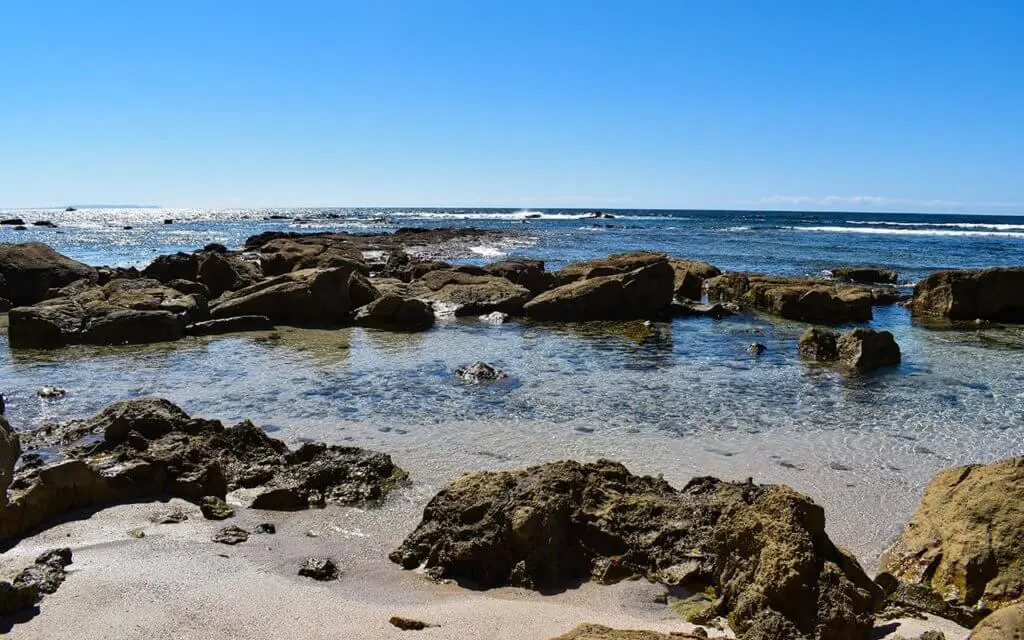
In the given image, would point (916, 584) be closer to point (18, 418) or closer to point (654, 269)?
point (18, 418)

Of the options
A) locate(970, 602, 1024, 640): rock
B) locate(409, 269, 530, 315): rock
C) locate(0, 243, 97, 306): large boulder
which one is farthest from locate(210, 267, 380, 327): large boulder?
locate(970, 602, 1024, 640): rock

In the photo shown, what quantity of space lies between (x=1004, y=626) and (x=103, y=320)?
1566 cm

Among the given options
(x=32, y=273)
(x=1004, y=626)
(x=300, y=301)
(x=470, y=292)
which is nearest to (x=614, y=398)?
(x=1004, y=626)

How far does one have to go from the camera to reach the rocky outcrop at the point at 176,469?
612cm

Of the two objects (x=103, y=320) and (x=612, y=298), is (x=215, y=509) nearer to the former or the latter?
(x=103, y=320)

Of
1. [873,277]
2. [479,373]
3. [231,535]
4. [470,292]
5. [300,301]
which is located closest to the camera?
[231,535]

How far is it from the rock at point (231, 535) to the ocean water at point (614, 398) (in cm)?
164

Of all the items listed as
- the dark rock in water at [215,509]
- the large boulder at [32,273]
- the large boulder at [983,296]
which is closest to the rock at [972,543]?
the dark rock in water at [215,509]

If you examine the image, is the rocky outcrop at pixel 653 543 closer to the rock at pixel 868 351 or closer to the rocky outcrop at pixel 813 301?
the rock at pixel 868 351

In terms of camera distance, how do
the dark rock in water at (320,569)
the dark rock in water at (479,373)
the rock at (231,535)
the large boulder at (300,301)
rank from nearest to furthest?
1. the dark rock in water at (320,569)
2. the rock at (231,535)
3. the dark rock in water at (479,373)
4. the large boulder at (300,301)

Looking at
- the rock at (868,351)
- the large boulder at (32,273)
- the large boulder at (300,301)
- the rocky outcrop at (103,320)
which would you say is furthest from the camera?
the large boulder at (32,273)

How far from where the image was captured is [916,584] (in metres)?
5.03

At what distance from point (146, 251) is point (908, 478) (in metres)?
44.7

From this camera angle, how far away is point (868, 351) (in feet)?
43.0
